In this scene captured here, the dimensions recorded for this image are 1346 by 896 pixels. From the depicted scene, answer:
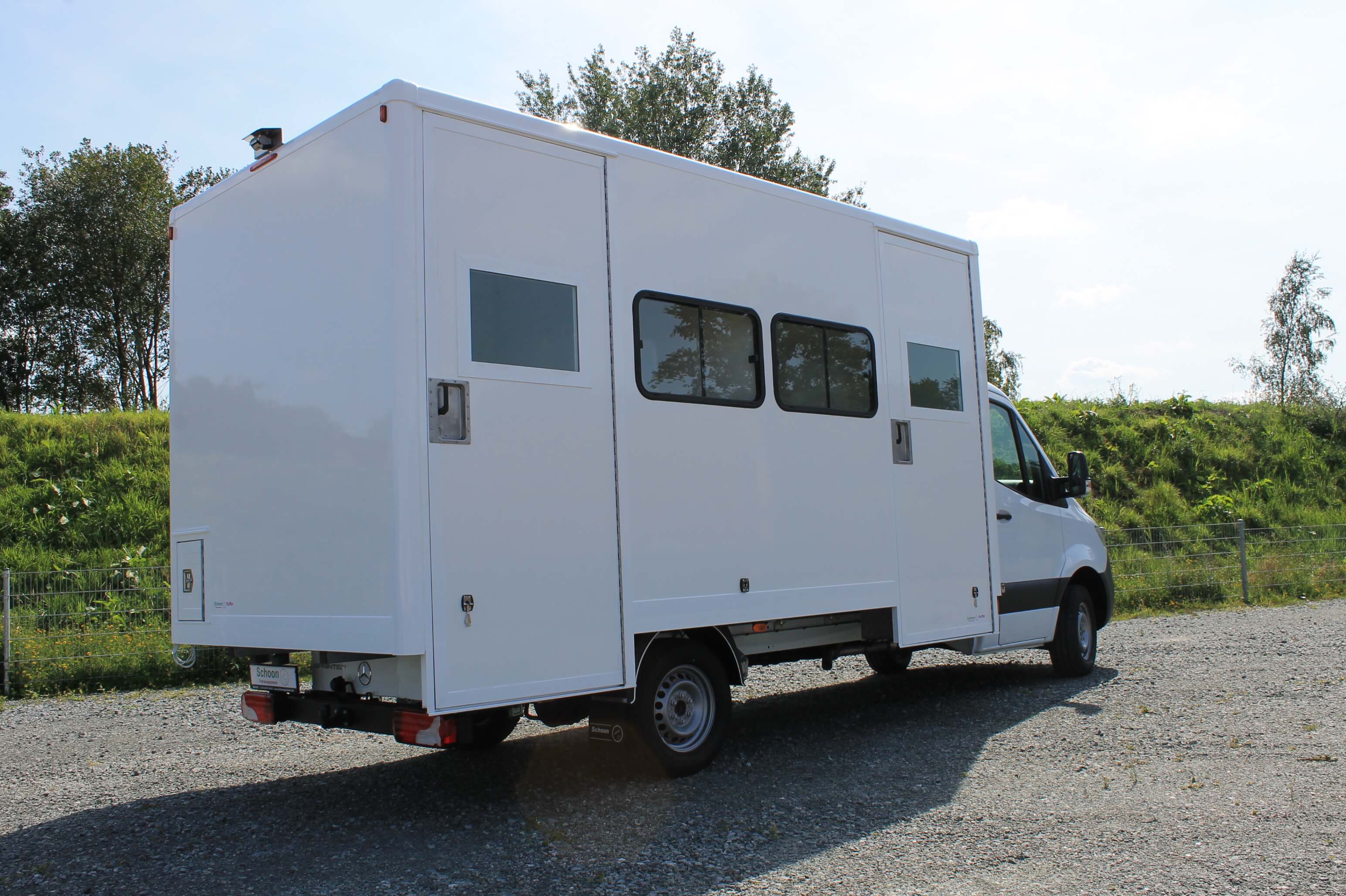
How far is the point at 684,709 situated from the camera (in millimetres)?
5586

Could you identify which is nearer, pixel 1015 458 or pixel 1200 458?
pixel 1015 458

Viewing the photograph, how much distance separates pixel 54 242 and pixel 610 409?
1112 inches

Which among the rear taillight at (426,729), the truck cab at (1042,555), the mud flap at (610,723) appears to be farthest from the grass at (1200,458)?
the rear taillight at (426,729)

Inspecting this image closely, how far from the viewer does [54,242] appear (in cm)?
2738

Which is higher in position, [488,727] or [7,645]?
[7,645]

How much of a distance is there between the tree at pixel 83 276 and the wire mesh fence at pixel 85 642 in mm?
18758

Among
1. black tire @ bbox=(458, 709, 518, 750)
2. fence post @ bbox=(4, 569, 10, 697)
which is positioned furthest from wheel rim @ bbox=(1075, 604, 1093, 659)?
fence post @ bbox=(4, 569, 10, 697)

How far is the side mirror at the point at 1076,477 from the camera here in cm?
820

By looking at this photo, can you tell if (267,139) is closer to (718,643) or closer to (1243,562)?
(718,643)

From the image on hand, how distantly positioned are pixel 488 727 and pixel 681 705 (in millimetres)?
1290

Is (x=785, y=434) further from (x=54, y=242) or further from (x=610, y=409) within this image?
(x=54, y=242)

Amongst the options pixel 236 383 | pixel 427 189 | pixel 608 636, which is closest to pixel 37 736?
pixel 236 383

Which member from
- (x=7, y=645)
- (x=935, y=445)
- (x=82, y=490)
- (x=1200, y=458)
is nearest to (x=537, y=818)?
(x=935, y=445)

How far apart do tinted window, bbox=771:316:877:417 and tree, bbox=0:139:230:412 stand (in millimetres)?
25134
